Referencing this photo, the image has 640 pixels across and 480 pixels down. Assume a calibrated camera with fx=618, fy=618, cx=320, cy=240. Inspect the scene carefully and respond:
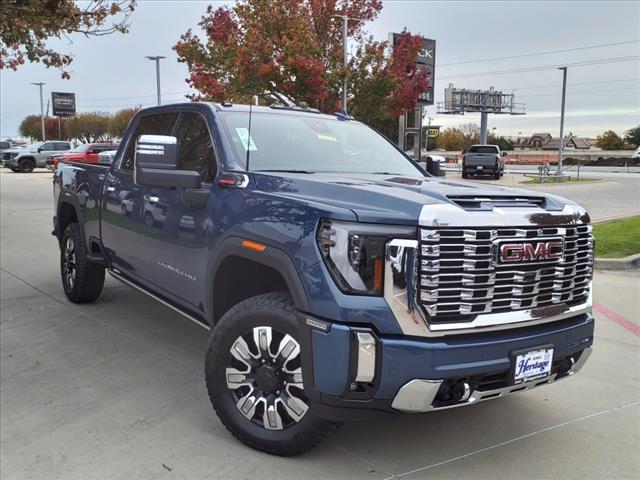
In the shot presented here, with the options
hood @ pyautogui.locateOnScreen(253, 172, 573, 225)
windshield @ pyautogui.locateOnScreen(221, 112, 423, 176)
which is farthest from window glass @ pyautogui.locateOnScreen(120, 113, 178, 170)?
hood @ pyautogui.locateOnScreen(253, 172, 573, 225)

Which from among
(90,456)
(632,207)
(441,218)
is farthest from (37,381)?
(632,207)

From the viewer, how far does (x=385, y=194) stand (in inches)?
121

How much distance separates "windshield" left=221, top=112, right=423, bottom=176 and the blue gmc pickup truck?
0.06 ft

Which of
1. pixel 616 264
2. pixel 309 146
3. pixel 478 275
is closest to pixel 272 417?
pixel 478 275

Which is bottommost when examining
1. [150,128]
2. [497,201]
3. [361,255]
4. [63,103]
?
[361,255]

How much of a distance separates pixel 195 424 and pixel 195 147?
189 centimetres

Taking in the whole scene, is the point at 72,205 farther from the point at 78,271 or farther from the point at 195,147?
the point at 195,147

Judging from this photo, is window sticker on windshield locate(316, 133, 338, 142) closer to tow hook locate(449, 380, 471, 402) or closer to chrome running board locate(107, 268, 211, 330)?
chrome running board locate(107, 268, 211, 330)

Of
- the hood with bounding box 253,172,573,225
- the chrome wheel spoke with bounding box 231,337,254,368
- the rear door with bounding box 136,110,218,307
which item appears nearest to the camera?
the hood with bounding box 253,172,573,225

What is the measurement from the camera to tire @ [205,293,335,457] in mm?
3174

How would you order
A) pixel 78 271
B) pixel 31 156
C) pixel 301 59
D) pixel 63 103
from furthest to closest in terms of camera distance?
1. pixel 63 103
2. pixel 31 156
3. pixel 301 59
4. pixel 78 271

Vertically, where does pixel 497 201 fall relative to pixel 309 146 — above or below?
below

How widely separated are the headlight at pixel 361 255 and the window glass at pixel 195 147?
4.51ft

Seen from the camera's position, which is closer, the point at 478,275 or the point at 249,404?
the point at 478,275
